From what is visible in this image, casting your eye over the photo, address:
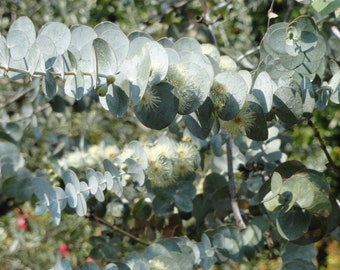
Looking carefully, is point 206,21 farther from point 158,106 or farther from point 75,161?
point 158,106

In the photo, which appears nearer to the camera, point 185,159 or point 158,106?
point 158,106

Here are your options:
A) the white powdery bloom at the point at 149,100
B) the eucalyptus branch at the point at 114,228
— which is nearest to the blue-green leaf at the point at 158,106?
the white powdery bloom at the point at 149,100

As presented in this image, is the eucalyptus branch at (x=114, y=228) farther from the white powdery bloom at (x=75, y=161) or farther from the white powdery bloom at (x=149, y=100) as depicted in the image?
the white powdery bloom at (x=149, y=100)

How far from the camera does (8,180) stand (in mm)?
1235

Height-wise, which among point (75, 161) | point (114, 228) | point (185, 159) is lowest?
point (114, 228)

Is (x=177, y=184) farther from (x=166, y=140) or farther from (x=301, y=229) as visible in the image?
(x=301, y=229)

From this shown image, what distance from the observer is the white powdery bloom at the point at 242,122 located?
791mm

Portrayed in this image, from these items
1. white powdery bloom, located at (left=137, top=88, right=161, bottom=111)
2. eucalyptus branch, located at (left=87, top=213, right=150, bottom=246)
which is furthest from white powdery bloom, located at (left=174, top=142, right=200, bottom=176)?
white powdery bloom, located at (left=137, top=88, right=161, bottom=111)

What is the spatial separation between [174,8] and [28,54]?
1160mm

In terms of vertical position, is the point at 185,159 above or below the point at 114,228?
above

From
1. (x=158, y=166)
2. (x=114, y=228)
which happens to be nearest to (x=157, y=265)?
(x=158, y=166)

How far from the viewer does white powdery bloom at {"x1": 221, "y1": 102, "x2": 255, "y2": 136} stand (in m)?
0.79

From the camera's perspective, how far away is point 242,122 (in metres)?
0.81

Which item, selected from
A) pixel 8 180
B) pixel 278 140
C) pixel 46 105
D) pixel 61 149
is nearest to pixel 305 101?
pixel 278 140
